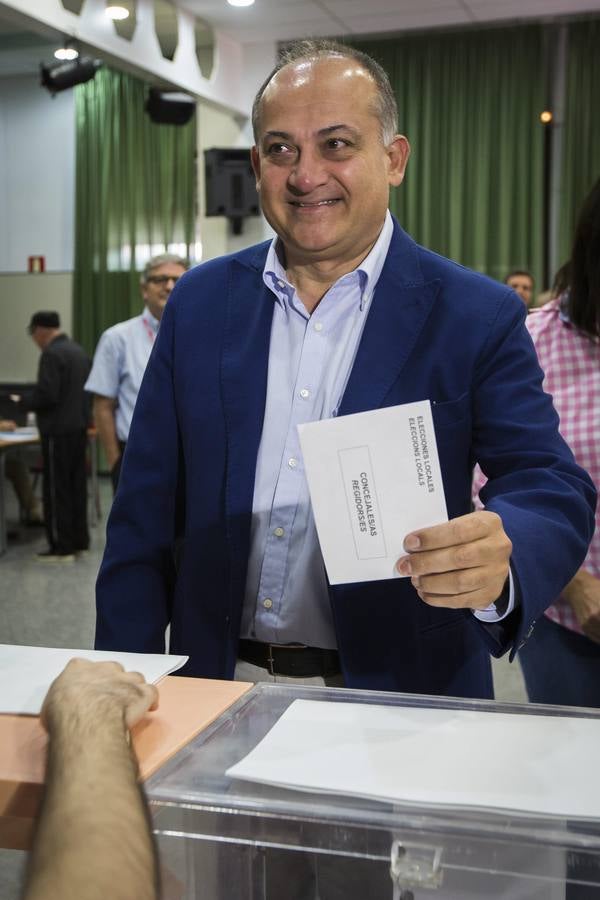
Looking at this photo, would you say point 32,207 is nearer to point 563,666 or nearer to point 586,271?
point 586,271

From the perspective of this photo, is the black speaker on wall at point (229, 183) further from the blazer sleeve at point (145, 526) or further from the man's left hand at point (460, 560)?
the man's left hand at point (460, 560)

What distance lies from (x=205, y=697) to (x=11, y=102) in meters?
10.8

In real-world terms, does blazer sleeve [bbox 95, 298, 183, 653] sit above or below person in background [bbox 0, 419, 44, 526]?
above

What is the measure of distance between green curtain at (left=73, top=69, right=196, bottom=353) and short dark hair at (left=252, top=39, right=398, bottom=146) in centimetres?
871

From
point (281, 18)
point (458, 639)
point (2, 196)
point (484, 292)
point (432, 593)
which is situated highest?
point (281, 18)

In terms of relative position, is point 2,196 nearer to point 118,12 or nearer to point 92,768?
point 118,12

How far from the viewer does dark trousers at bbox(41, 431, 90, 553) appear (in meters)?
6.64

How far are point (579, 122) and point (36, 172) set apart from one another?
19.2ft

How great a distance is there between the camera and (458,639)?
1493 millimetres

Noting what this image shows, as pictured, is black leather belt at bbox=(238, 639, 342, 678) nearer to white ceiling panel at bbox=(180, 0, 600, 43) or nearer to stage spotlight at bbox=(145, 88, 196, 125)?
white ceiling panel at bbox=(180, 0, 600, 43)

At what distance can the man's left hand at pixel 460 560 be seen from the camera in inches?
43.1

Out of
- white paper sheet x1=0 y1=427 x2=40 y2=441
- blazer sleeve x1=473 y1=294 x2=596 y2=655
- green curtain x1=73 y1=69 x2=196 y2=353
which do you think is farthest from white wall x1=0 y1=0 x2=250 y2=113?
blazer sleeve x1=473 y1=294 x2=596 y2=655

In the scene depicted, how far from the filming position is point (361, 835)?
835 mm

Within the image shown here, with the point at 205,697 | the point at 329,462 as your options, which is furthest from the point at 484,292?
the point at 205,697
